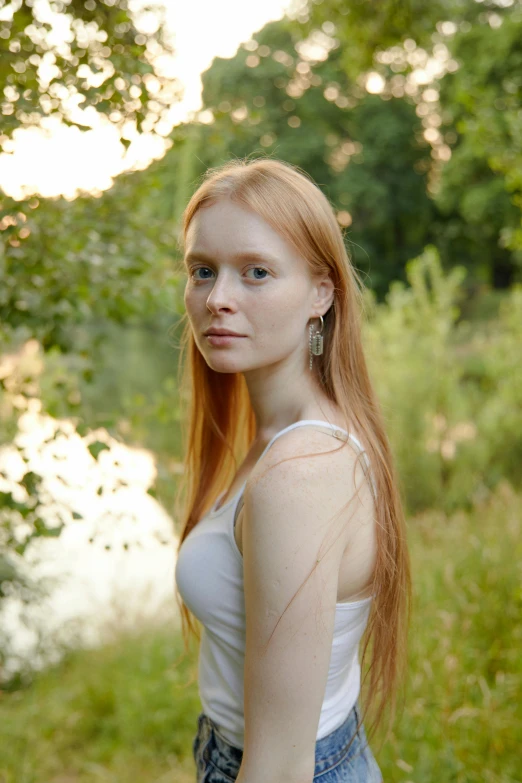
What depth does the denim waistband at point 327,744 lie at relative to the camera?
4.65 ft

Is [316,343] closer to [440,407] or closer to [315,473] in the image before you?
[315,473]

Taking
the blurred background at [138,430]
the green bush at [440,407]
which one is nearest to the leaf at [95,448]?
the blurred background at [138,430]

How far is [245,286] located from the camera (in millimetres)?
1374

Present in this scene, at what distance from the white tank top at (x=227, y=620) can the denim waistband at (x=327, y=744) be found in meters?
0.02

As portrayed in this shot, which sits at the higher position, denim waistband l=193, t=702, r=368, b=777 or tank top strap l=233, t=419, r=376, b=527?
tank top strap l=233, t=419, r=376, b=527

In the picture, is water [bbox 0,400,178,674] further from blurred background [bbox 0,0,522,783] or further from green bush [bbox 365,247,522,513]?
A: green bush [bbox 365,247,522,513]

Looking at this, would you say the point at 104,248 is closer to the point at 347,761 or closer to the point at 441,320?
the point at 347,761

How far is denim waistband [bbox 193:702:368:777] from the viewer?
142 centimetres

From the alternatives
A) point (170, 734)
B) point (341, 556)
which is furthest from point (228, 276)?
point (170, 734)

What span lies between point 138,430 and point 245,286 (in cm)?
131

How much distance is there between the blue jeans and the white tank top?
0.08 feet

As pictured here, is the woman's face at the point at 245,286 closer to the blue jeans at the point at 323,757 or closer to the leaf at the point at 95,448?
the leaf at the point at 95,448

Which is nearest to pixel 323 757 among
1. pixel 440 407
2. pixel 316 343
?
pixel 316 343

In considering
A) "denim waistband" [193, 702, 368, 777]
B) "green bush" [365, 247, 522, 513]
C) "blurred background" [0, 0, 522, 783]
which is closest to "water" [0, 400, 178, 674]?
"blurred background" [0, 0, 522, 783]
